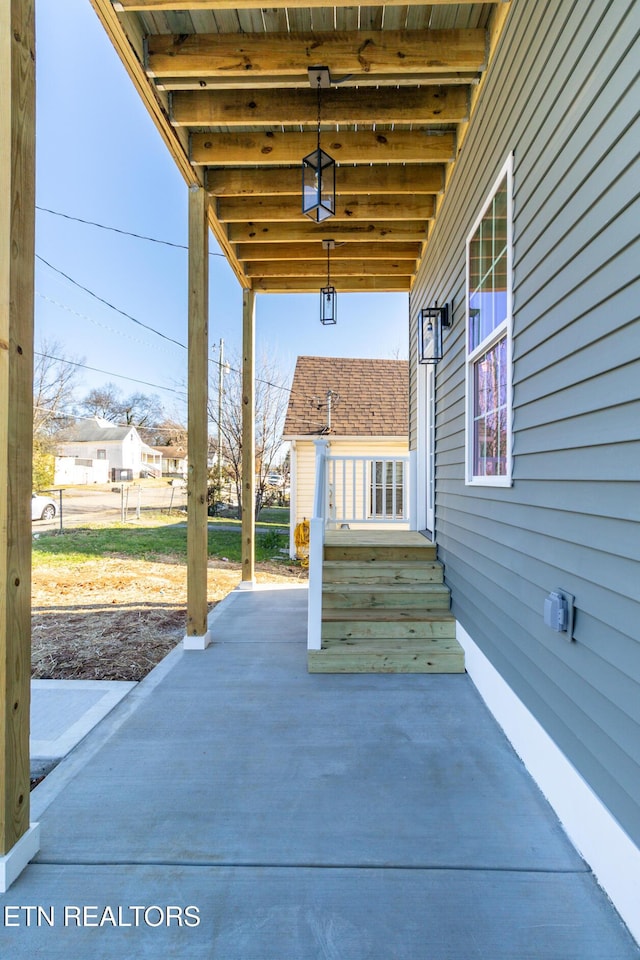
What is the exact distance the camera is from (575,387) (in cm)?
173

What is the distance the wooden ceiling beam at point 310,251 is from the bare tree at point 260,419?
9466 millimetres

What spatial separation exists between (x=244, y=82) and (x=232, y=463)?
1220 cm

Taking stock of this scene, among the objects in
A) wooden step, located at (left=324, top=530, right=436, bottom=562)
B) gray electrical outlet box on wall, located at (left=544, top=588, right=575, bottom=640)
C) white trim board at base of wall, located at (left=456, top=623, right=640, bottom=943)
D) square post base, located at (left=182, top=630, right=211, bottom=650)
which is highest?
gray electrical outlet box on wall, located at (left=544, top=588, right=575, bottom=640)

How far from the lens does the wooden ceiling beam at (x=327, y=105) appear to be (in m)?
3.18

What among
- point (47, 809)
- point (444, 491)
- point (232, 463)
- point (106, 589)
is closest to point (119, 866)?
point (47, 809)

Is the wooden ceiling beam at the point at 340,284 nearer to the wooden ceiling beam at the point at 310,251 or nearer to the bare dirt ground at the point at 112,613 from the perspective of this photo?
the wooden ceiling beam at the point at 310,251

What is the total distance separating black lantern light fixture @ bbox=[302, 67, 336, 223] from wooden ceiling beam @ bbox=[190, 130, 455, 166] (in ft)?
1.58

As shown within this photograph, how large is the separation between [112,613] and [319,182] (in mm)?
4435

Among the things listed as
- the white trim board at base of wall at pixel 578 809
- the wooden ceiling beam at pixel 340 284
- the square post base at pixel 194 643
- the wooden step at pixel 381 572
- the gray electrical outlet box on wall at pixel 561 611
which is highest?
the wooden ceiling beam at pixel 340 284

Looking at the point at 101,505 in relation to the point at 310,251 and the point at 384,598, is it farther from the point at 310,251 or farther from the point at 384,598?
the point at 384,598

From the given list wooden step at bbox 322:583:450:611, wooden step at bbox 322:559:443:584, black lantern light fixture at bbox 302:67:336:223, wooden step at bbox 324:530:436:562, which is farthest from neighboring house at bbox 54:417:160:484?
black lantern light fixture at bbox 302:67:336:223

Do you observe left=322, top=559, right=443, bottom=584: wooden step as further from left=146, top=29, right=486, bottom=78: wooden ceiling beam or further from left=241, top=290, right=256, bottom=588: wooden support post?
left=146, top=29, right=486, bottom=78: wooden ceiling beam

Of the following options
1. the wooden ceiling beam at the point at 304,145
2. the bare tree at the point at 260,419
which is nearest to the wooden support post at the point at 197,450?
the wooden ceiling beam at the point at 304,145

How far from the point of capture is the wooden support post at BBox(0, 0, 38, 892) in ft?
4.97
